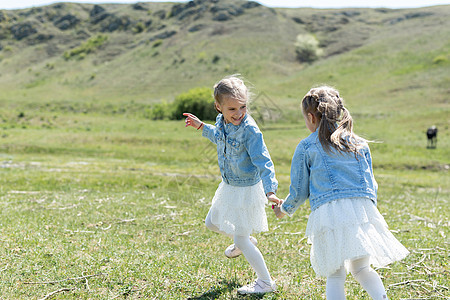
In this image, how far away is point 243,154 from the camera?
5.22 meters

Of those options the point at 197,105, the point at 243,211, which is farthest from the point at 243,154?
the point at 197,105

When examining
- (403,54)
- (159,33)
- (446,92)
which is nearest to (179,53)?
(159,33)

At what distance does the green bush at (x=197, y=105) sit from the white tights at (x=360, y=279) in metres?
40.3

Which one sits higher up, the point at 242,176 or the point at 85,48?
the point at 85,48

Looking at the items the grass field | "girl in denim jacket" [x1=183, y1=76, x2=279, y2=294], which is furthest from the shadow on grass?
"girl in denim jacket" [x1=183, y1=76, x2=279, y2=294]

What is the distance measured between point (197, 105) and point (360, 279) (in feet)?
142

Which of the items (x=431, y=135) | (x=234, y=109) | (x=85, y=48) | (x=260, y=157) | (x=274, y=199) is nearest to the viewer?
(x=274, y=199)

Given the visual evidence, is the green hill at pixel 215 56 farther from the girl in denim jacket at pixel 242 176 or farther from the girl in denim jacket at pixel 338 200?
the girl in denim jacket at pixel 338 200

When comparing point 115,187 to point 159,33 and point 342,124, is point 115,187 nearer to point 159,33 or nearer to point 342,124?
point 342,124

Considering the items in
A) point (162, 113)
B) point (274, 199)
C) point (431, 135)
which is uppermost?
point (274, 199)

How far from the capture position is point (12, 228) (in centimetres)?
749

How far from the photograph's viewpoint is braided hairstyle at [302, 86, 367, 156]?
416cm

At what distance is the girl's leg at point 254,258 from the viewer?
5.11m

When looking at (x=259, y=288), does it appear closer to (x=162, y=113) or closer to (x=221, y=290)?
(x=221, y=290)
